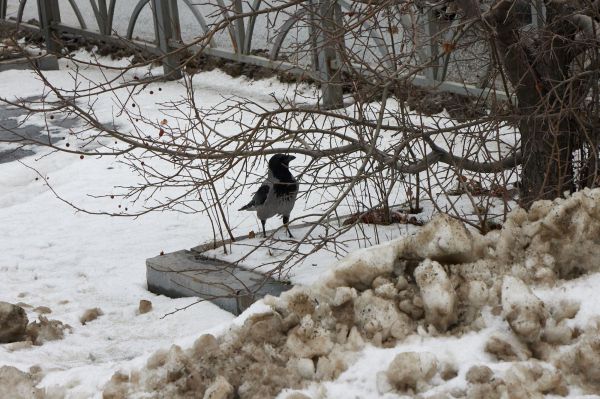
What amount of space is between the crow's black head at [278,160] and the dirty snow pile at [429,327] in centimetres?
287

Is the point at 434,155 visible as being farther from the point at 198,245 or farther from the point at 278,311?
the point at 278,311

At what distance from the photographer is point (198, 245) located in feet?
22.2

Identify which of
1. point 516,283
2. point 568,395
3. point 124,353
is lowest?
point 124,353

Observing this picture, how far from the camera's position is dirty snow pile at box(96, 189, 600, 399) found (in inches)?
105

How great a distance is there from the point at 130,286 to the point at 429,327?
381cm

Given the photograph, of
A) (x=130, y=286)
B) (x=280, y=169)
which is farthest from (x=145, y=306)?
(x=280, y=169)

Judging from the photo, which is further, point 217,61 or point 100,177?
point 217,61

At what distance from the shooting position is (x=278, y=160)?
20.1ft

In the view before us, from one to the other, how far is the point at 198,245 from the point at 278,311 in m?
3.78

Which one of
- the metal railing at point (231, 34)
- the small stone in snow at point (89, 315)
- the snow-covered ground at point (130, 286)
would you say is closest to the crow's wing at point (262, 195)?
the snow-covered ground at point (130, 286)

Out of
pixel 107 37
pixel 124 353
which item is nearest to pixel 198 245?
pixel 124 353

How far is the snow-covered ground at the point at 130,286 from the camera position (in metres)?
2.80

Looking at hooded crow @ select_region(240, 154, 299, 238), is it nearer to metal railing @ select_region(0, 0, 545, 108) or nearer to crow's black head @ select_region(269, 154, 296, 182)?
crow's black head @ select_region(269, 154, 296, 182)

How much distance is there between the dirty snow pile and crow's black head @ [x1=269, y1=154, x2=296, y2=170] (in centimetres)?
287
